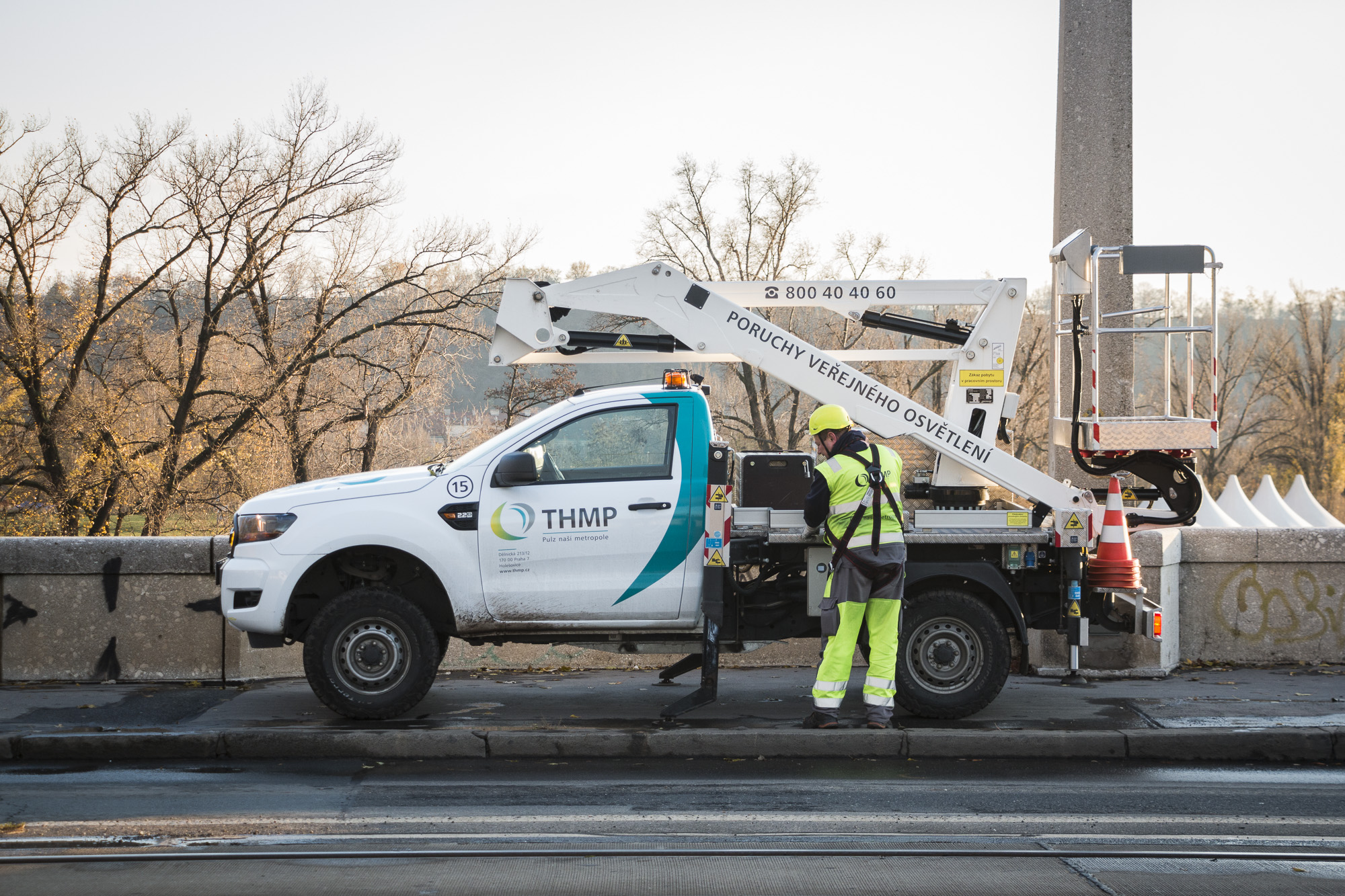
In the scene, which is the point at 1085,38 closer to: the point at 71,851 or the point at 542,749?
the point at 542,749

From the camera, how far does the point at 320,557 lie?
24.2 ft

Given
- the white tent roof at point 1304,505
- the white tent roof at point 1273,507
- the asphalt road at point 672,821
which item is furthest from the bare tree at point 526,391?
the asphalt road at point 672,821

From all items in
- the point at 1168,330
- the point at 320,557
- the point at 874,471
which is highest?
the point at 1168,330

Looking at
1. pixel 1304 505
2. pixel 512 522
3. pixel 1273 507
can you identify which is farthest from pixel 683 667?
pixel 1304 505

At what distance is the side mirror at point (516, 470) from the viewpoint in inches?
283

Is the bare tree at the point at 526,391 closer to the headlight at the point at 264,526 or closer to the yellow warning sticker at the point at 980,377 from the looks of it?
the headlight at the point at 264,526

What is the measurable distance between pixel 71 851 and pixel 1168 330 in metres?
7.22

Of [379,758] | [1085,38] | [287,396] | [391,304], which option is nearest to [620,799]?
[379,758]

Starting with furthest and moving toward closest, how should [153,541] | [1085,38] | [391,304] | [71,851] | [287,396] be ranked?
[391,304]
[287,396]
[1085,38]
[153,541]
[71,851]

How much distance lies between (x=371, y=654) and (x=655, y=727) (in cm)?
195

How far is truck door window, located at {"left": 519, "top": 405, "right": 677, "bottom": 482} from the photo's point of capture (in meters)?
7.45

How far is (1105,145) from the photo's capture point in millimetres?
10289

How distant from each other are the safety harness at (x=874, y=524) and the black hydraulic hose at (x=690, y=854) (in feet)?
7.42

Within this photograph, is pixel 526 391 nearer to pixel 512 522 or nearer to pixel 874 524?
pixel 512 522
